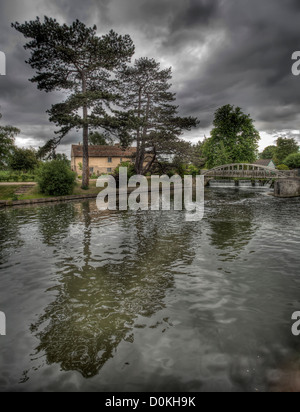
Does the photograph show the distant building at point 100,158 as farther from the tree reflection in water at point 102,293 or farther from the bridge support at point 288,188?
the tree reflection in water at point 102,293

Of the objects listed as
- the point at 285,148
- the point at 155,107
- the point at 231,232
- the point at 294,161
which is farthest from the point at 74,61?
the point at 285,148

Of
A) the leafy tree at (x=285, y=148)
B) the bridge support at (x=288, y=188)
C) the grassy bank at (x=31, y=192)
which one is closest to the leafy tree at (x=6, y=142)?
the grassy bank at (x=31, y=192)

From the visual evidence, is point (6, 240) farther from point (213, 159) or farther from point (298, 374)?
point (213, 159)

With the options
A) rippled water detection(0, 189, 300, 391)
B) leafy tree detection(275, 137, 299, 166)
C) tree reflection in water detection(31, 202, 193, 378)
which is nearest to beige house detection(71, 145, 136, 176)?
tree reflection in water detection(31, 202, 193, 378)

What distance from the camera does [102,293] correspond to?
552 centimetres

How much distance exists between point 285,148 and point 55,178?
94.2 metres

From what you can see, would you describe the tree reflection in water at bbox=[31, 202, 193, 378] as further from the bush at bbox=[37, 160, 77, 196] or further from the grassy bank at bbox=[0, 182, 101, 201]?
the grassy bank at bbox=[0, 182, 101, 201]

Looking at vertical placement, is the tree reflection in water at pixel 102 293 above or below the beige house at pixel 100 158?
below

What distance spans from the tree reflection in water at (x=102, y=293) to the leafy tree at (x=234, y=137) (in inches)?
1697

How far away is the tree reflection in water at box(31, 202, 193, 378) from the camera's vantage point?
381cm

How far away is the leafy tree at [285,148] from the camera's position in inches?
3484

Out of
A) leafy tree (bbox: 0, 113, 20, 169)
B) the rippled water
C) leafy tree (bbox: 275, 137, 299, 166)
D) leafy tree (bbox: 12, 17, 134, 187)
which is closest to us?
the rippled water

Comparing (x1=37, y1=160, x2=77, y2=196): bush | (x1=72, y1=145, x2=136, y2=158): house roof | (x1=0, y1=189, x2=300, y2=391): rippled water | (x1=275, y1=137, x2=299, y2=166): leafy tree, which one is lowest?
(x1=0, y1=189, x2=300, y2=391): rippled water

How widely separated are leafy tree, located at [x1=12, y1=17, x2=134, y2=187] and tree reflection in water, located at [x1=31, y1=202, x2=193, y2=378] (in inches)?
703
